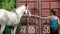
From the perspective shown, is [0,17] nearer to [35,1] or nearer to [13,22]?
[13,22]

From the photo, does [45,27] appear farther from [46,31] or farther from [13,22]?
[13,22]

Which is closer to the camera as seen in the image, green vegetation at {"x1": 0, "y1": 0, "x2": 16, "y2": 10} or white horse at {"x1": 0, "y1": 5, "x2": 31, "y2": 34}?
white horse at {"x1": 0, "y1": 5, "x2": 31, "y2": 34}

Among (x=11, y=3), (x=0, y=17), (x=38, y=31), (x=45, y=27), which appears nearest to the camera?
(x=0, y=17)

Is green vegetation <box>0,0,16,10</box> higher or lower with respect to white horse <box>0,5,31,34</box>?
higher

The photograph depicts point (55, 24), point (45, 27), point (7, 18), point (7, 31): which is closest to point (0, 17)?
point (7, 18)

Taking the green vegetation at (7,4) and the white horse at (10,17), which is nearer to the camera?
the white horse at (10,17)

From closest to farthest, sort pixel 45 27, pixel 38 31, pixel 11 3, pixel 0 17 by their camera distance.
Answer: pixel 0 17 < pixel 38 31 < pixel 11 3 < pixel 45 27

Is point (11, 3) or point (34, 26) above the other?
point (11, 3)

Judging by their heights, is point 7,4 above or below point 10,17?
above

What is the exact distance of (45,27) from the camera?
6.70 m

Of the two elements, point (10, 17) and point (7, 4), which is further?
point (7, 4)

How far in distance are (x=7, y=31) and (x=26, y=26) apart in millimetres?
641

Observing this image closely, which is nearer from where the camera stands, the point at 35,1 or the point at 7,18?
the point at 7,18

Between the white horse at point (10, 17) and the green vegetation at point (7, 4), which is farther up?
the green vegetation at point (7, 4)
